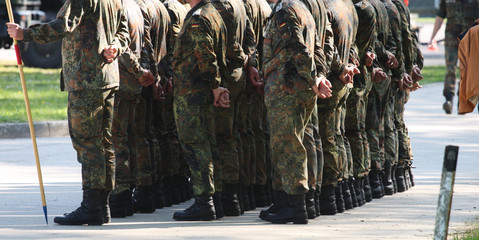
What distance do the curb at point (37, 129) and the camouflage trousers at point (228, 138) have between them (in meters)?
6.44

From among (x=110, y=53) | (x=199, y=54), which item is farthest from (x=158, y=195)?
(x=110, y=53)

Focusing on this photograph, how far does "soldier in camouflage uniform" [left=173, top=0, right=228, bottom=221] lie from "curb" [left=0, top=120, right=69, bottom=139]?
6.60 meters

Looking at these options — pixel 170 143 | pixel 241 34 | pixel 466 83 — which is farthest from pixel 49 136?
pixel 466 83

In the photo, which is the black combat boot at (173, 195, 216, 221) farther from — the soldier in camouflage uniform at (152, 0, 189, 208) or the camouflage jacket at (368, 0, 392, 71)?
the camouflage jacket at (368, 0, 392, 71)

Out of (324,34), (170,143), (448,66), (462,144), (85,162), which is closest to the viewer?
(85,162)

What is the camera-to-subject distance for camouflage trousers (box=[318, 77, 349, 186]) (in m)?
8.63

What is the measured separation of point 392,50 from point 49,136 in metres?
6.37

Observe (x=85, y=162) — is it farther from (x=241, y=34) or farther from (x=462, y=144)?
(x=462, y=144)

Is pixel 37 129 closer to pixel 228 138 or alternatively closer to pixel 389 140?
pixel 389 140

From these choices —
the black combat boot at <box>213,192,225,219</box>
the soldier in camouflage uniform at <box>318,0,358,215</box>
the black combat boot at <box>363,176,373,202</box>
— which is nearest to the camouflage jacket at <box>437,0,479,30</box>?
the black combat boot at <box>363,176,373,202</box>

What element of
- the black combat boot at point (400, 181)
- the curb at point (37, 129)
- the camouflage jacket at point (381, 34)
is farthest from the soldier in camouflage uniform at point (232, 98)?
the curb at point (37, 129)

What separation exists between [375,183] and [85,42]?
373 centimetres

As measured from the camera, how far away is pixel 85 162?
7.76 m

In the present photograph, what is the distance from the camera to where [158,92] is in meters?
8.91
